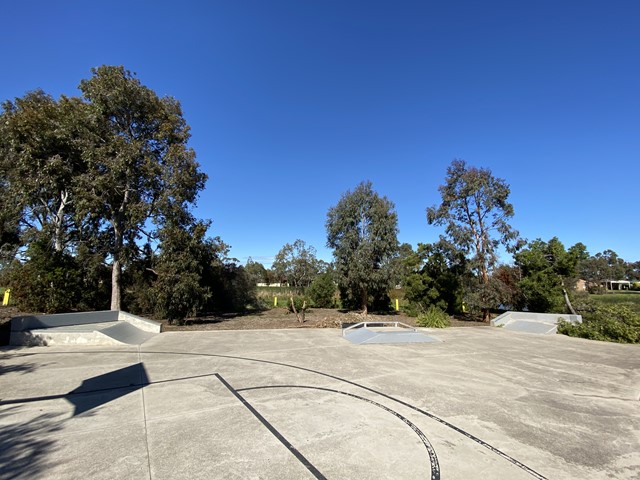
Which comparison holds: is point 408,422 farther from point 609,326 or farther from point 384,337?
point 609,326

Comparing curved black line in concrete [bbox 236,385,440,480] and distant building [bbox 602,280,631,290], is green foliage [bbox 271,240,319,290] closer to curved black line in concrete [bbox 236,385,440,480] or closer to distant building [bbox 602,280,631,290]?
curved black line in concrete [bbox 236,385,440,480]

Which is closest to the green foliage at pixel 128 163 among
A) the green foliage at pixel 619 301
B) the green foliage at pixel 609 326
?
the green foliage at pixel 609 326

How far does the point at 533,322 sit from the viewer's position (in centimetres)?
1539

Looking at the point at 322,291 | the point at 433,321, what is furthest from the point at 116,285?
the point at 433,321

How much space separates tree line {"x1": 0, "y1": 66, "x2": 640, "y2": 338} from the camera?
Result: 1459 centimetres

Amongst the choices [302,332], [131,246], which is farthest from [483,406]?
[131,246]

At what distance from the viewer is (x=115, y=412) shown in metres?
4.48

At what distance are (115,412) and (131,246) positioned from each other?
13.7 m

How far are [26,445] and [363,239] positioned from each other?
1578cm

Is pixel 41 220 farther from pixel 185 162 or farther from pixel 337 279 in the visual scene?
pixel 337 279

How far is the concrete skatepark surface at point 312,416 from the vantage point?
3.19m

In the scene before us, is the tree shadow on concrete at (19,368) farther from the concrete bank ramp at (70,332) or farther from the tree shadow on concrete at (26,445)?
the tree shadow on concrete at (26,445)

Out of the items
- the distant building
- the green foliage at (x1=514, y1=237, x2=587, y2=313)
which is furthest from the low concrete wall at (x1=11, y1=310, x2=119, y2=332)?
the distant building

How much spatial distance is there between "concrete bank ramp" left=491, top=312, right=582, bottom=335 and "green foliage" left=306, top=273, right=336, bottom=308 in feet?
40.1
